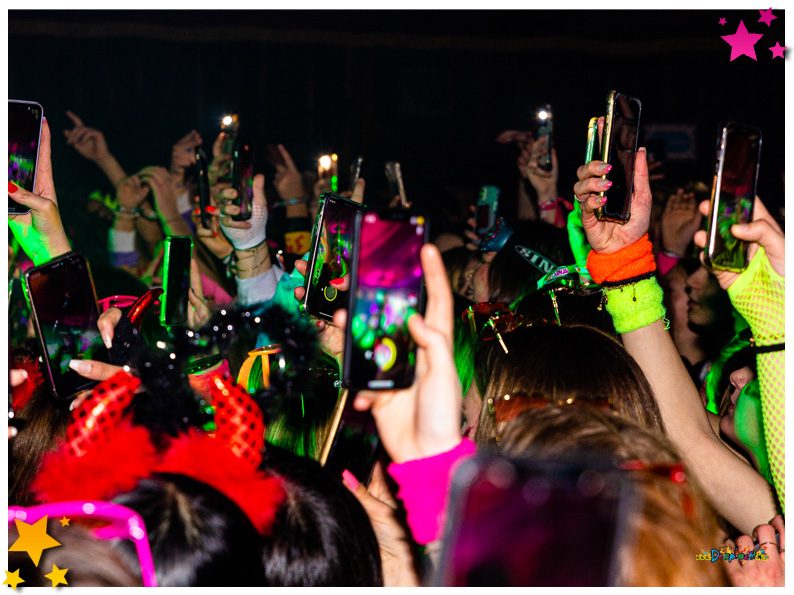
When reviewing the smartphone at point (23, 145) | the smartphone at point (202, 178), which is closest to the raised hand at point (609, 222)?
the smartphone at point (23, 145)

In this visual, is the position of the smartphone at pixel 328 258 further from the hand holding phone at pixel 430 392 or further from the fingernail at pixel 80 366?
the hand holding phone at pixel 430 392

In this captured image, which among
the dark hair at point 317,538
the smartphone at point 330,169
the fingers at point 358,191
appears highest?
the smartphone at point 330,169

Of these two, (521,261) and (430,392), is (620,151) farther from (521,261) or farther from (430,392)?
(521,261)

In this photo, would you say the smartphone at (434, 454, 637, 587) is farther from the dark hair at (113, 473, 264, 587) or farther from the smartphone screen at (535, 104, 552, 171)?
the smartphone screen at (535, 104, 552, 171)

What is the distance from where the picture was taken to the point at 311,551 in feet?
3.56

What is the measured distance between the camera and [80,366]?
130 cm

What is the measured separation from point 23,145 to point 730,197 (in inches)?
63.6

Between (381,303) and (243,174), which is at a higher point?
(243,174)

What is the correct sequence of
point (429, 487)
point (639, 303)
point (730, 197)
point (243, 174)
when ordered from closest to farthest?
point (429, 487) < point (730, 197) < point (639, 303) < point (243, 174)

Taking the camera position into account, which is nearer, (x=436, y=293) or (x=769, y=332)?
A: (x=436, y=293)

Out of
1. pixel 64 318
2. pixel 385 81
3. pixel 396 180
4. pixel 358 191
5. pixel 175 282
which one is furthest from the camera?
pixel 385 81

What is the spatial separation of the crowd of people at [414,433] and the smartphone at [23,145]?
0.04 meters

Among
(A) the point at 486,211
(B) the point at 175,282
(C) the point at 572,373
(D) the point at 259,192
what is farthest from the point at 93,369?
(A) the point at 486,211

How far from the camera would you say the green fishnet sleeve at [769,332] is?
1.25 m
